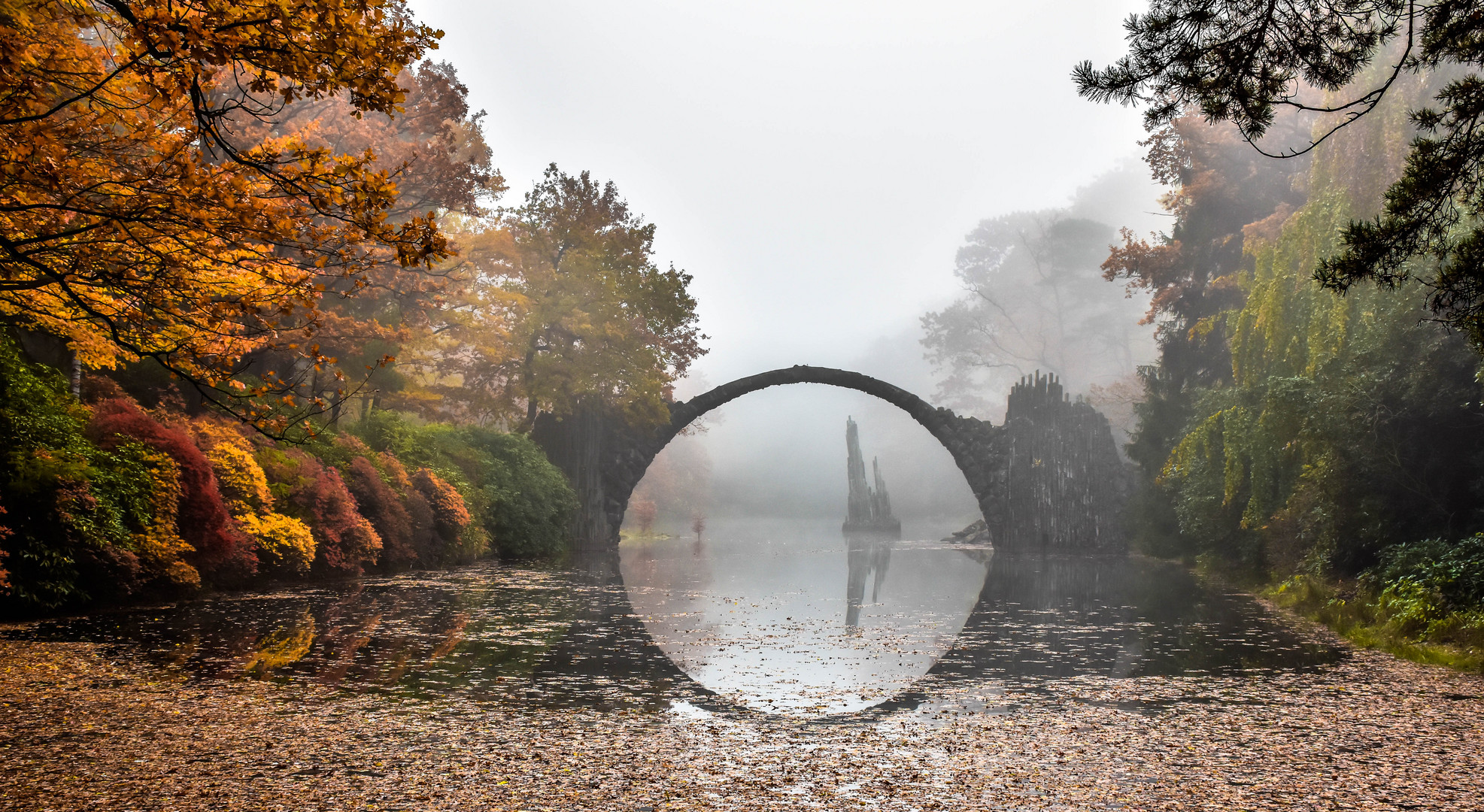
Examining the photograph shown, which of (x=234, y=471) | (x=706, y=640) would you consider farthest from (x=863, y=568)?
(x=234, y=471)

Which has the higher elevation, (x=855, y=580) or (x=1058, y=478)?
(x=1058, y=478)

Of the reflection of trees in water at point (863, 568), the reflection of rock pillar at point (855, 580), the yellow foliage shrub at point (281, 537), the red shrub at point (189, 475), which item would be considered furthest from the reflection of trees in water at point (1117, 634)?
the yellow foliage shrub at point (281, 537)

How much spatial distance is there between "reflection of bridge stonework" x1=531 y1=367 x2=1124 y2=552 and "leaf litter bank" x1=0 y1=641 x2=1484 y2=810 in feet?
55.2

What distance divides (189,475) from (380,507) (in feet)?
13.6

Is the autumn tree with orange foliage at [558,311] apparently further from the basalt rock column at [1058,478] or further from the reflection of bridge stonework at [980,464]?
the basalt rock column at [1058,478]

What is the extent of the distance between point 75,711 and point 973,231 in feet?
178

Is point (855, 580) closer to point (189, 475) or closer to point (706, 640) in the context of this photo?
point (706, 640)

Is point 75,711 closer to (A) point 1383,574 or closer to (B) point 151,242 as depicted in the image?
(B) point 151,242

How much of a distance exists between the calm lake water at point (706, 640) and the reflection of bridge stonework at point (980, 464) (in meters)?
8.71

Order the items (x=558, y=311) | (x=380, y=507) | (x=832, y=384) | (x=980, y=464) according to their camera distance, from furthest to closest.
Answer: (x=832, y=384) → (x=980, y=464) → (x=558, y=311) → (x=380, y=507)

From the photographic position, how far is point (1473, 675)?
20.0 feet

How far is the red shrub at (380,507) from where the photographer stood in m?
13.1

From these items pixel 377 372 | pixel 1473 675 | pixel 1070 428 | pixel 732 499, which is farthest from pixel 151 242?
pixel 732 499

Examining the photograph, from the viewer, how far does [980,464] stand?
23625mm
